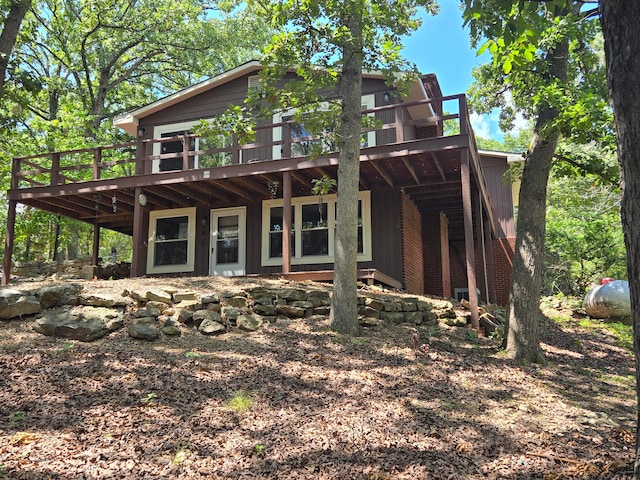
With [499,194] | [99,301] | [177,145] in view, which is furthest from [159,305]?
[499,194]

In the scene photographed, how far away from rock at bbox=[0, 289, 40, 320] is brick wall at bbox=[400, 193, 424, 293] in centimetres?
787

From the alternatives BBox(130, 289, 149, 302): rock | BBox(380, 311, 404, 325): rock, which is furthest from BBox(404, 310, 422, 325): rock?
BBox(130, 289, 149, 302): rock

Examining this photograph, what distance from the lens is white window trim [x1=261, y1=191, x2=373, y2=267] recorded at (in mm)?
12570

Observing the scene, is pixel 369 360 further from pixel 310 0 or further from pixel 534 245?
pixel 310 0

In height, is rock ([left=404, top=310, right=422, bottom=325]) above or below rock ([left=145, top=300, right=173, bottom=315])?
below

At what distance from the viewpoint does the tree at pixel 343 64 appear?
25.5ft

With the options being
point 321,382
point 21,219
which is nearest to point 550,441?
point 321,382

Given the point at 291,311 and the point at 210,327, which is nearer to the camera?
the point at 210,327

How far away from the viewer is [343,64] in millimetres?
8477

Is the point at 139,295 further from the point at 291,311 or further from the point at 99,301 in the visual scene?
the point at 291,311

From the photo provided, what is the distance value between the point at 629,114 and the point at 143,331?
599 cm

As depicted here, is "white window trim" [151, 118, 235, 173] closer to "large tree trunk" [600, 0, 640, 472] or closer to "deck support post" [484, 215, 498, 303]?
"deck support post" [484, 215, 498, 303]

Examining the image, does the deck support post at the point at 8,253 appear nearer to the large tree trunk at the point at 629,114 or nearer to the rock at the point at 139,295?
the rock at the point at 139,295

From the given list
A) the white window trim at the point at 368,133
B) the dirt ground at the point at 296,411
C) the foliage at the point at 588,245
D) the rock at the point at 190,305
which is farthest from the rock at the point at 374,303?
the foliage at the point at 588,245
